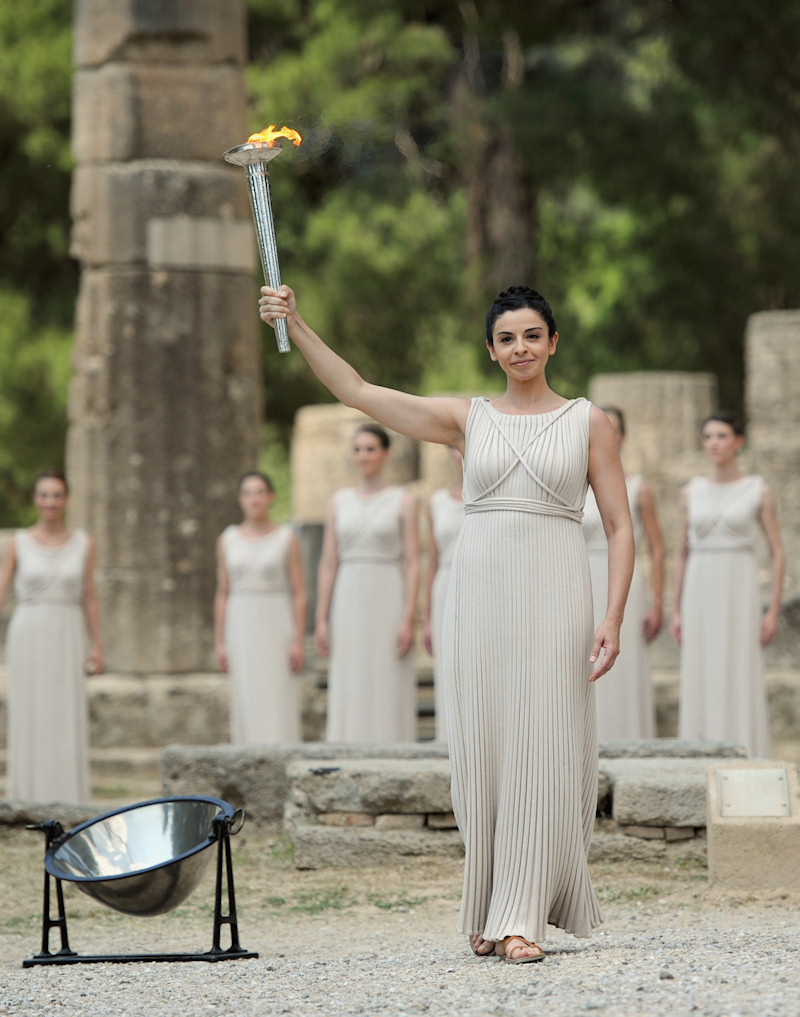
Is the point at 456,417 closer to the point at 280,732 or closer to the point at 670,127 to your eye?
the point at 280,732

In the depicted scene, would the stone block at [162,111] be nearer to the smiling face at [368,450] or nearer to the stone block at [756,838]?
the smiling face at [368,450]

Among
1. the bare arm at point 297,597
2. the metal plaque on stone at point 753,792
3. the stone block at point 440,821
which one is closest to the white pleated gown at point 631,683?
the bare arm at point 297,597

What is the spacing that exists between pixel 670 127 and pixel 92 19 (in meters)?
8.73

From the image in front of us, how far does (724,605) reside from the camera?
8125mm

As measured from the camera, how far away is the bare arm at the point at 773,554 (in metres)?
7.89

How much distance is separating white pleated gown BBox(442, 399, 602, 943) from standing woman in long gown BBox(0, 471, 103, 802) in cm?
417

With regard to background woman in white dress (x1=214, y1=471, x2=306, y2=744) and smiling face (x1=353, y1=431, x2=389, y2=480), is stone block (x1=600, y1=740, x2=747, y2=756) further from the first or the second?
background woman in white dress (x1=214, y1=471, x2=306, y2=744)

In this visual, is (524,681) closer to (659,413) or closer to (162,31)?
(162,31)

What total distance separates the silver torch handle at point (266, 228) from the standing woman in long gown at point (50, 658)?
410 centimetres

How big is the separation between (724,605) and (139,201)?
14.3 feet

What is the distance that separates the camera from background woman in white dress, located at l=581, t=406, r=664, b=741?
798cm

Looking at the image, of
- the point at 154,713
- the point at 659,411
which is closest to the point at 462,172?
the point at 659,411

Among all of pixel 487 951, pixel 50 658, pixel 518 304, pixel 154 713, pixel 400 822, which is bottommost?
pixel 487 951

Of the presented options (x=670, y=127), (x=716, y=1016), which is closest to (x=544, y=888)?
(x=716, y=1016)
